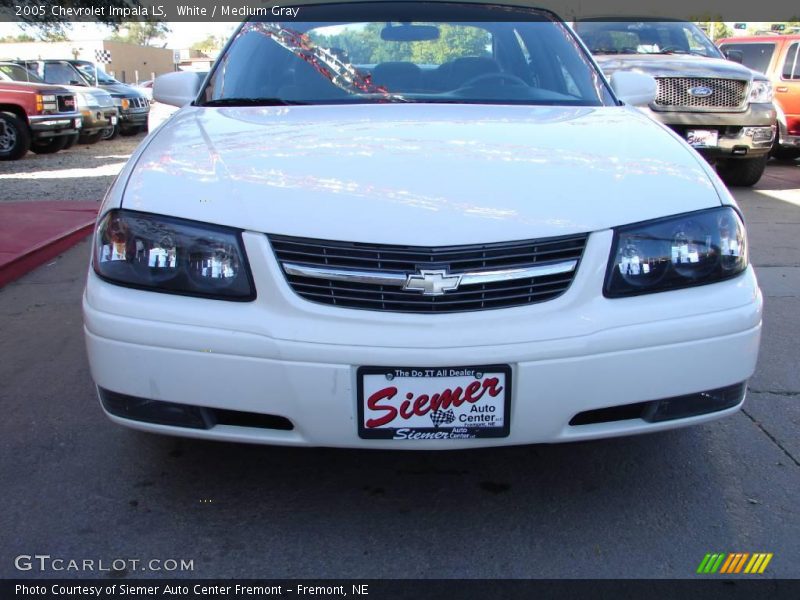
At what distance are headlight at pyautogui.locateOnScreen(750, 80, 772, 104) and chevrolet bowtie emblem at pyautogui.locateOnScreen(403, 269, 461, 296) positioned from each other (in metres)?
7.81

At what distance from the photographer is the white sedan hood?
6.92 feet

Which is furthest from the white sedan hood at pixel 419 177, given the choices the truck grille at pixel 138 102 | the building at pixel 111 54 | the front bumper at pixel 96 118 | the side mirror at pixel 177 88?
the building at pixel 111 54

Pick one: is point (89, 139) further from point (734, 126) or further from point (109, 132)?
point (734, 126)

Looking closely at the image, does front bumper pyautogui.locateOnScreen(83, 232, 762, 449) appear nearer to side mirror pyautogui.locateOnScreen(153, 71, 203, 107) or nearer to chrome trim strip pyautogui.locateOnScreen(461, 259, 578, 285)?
chrome trim strip pyautogui.locateOnScreen(461, 259, 578, 285)

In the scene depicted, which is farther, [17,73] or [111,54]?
[111,54]

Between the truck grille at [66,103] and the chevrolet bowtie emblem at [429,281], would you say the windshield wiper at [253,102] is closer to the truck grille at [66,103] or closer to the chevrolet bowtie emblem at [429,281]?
the chevrolet bowtie emblem at [429,281]

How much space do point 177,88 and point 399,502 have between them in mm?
2161

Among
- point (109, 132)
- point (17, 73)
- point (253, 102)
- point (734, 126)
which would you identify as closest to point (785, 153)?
point (734, 126)

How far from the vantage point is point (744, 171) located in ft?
30.0

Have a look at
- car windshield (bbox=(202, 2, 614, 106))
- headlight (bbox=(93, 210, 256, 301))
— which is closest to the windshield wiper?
car windshield (bbox=(202, 2, 614, 106))

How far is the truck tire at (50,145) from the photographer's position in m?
14.4

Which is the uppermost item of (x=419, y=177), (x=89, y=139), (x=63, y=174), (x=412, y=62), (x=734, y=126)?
(x=412, y=62)

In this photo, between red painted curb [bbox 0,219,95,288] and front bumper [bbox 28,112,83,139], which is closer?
red painted curb [bbox 0,219,95,288]
